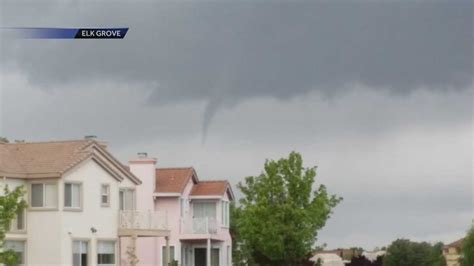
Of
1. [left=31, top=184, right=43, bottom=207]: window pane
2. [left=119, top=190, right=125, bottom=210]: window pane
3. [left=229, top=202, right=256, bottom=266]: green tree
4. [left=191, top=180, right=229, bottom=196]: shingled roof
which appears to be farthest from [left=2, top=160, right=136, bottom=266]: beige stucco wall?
[left=229, top=202, right=256, bottom=266]: green tree

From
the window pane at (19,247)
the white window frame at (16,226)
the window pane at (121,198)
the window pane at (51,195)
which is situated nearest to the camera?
the window pane at (19,247)

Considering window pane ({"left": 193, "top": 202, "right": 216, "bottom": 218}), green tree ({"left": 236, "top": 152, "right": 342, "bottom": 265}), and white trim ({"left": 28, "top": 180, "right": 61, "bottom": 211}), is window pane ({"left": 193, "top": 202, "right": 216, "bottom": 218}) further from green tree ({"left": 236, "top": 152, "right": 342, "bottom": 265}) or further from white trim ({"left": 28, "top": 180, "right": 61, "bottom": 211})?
white trim ({"left": 28, "top": 180, "right": 61, "bottom": 211})

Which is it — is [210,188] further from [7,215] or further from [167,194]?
[7,215]

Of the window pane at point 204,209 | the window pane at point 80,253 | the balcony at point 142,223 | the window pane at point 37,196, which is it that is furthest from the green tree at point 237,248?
the window pane at point 37,196

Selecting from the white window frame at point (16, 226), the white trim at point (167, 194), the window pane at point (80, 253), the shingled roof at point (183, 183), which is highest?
the shingled roof at point (183, 183)

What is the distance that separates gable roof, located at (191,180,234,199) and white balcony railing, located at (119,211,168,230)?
811cm

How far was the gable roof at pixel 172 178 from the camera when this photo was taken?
2906 inches

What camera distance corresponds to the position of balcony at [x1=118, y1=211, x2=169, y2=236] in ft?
208

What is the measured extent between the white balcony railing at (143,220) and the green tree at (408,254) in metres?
73.5

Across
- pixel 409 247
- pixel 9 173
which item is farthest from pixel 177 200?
pixel 409 247

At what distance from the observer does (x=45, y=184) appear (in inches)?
2328

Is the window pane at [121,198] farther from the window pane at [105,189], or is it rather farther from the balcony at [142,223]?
the window pane at [105,189]

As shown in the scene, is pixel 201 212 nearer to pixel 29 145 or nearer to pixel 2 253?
pixel 29 145

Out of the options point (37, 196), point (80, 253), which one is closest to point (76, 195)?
point (37, 196)
